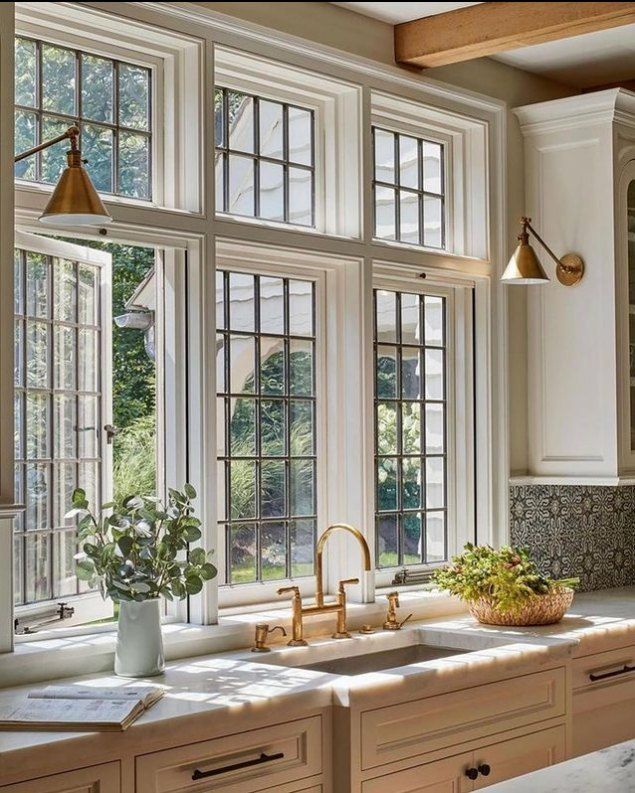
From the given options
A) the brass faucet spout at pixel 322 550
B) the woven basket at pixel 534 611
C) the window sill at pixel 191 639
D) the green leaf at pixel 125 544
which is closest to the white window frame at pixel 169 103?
the green leaf at pixel 125 544

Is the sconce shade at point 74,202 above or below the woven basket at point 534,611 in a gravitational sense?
above

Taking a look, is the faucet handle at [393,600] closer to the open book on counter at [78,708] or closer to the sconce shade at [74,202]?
the open book on counter at [78,708]

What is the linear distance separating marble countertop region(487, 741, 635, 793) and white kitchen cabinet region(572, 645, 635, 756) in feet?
5.56

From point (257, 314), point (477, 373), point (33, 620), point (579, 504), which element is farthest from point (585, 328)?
point (33, 620)

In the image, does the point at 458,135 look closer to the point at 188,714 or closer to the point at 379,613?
the point at 379,613

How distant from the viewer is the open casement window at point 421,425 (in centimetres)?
412

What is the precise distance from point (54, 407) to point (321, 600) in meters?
1.06

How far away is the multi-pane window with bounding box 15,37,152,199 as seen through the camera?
307 centimetres

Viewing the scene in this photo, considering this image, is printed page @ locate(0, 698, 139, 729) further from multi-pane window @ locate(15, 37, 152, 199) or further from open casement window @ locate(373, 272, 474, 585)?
open casement window @ locate(373, 272, 474, 585)

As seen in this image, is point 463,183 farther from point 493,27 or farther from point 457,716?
point 457,716

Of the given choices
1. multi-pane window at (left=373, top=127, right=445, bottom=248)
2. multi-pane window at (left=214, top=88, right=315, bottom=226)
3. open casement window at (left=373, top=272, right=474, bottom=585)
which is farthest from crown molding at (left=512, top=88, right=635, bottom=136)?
multi-pane window at (left=214, top=88, right=315, bottom=226)

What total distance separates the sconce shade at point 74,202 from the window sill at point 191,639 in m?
1.07

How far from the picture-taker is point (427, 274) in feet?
13.8

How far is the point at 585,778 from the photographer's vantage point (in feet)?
5.80
